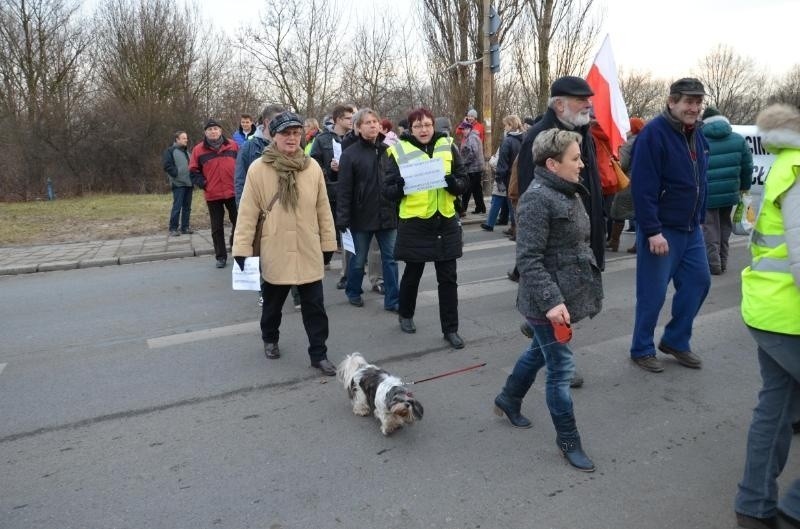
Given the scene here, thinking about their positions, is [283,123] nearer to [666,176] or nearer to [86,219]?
[666,176]

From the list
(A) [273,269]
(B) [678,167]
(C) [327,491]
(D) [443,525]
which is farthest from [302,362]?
(B) [678,167]

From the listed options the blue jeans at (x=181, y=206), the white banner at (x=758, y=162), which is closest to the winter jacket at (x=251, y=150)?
the blue jeans at (x=181, y=206)

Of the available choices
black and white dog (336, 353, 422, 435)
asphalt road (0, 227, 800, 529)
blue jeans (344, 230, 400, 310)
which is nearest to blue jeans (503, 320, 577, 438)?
asphalt road (0, 227, 800, 529)

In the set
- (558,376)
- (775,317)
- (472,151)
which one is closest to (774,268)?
(775,317)

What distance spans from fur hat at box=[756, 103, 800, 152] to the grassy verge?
37.9 feet

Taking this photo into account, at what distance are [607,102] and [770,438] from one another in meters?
3.83

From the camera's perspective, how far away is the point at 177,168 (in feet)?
38.4

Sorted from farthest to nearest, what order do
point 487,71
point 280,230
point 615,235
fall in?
point 487,71 < point 615,235 < point 280,230

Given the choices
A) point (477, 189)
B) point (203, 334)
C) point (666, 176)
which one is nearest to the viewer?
point (666, 176)

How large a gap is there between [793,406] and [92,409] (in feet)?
13.7

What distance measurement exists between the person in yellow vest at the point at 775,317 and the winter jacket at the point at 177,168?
10651mm

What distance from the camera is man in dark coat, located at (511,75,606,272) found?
399cm

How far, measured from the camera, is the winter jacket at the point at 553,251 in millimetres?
3062

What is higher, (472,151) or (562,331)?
(472,151)
